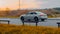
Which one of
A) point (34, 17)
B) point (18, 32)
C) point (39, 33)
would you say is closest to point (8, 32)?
point (18, 32)

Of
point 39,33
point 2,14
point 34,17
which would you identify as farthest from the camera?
point 2,14

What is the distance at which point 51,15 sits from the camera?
36.5 metres

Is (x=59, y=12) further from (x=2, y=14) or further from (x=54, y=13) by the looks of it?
(x=2, y=14)

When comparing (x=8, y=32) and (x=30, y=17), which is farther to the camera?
(x=30, y=17)

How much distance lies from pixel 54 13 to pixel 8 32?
86.3 feet

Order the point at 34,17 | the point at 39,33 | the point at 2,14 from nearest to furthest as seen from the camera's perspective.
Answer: the point at 39,33 → the point at 34,17 → the point at 2,14

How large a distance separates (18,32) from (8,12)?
997 inches

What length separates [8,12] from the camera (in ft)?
121

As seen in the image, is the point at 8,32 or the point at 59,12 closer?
the point at 8,32

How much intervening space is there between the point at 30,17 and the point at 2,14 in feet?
36.0

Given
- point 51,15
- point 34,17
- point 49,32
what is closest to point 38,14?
point 34,17

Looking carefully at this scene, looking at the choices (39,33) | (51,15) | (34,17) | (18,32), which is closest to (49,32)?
(39,33)

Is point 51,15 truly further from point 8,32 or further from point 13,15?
point 8,32

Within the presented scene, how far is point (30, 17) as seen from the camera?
87.4 feet
